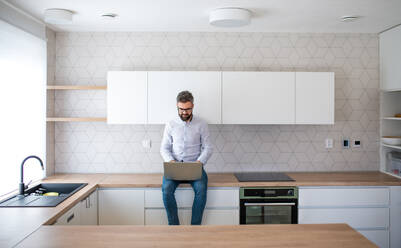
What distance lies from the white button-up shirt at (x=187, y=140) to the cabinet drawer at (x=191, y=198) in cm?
33

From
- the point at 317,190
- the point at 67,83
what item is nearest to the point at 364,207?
the point at 317,190

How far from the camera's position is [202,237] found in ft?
5.46

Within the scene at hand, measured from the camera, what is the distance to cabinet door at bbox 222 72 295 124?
11.1 feet

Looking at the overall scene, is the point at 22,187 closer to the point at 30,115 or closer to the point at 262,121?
the point at 30,115

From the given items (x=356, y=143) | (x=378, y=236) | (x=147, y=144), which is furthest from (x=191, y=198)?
(x=356, y=143)

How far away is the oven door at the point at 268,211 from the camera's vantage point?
127 inches

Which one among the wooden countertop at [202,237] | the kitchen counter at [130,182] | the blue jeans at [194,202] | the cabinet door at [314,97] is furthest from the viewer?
the cabinet door at [314,97]

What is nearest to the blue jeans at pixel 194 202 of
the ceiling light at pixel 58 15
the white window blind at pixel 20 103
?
the white window blind at pixel 20 103

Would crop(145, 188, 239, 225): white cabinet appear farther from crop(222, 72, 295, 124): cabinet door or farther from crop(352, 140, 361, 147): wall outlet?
crop(352, 140, 361, 147): wall outlet

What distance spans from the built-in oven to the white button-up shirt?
0.59m

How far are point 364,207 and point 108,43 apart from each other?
10.9ft

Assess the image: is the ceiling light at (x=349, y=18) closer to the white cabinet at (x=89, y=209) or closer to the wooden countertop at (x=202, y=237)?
the wooden countertop at (x=202, y=237)

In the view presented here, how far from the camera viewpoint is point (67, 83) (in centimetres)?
374

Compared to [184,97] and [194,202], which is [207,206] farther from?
[184,97]
